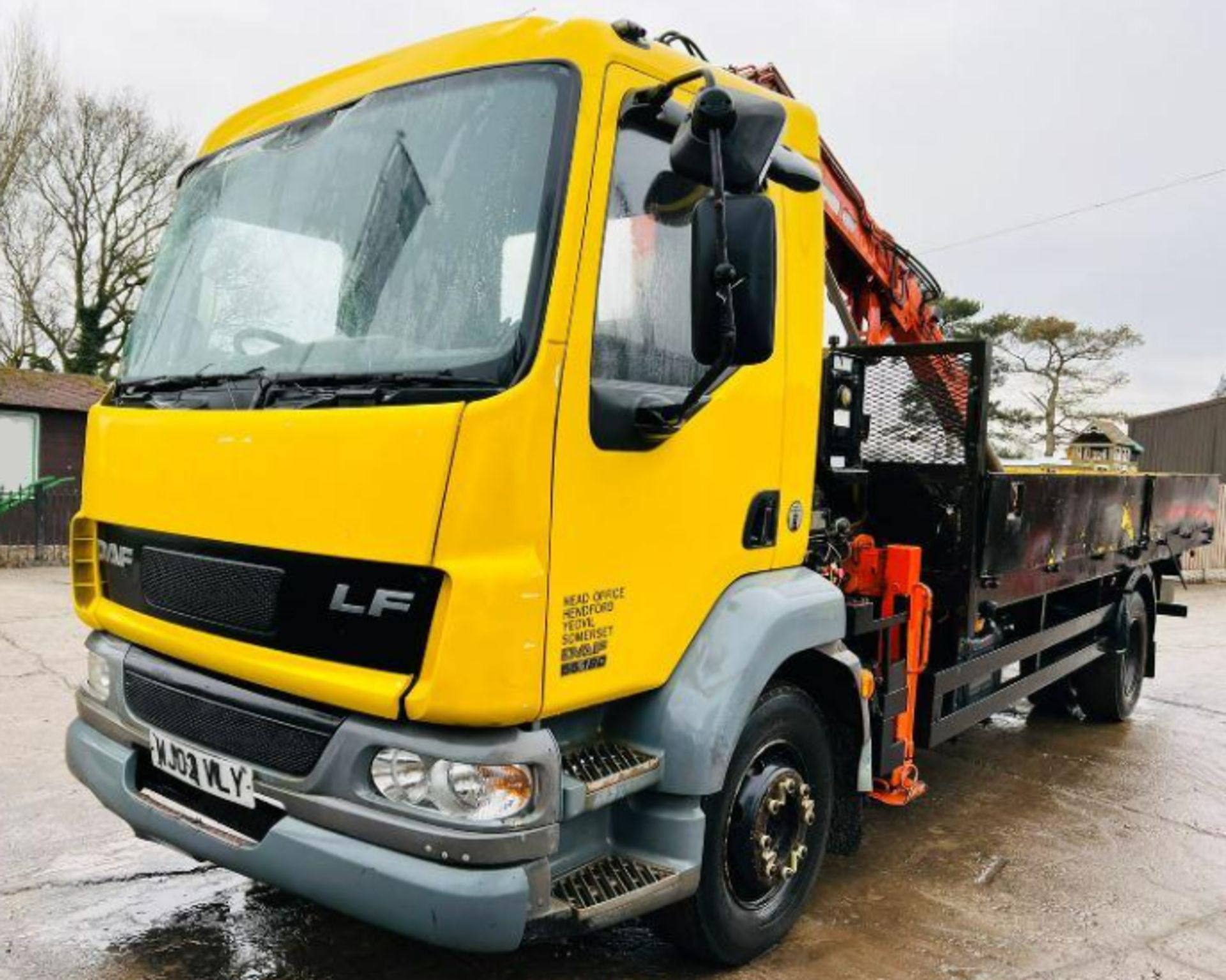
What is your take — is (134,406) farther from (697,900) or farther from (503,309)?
(697,900)

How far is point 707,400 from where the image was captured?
2.78 meters

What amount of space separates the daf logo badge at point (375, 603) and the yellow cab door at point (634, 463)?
342mm

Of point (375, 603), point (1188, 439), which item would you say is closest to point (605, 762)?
point (375, 603)

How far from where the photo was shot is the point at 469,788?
2287 mm

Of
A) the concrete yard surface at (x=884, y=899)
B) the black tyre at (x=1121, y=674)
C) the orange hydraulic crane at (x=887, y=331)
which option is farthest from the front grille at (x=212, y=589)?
the black tyre at (x=1121, y=674)

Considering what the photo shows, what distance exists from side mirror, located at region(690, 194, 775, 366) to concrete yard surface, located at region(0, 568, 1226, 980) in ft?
6.56

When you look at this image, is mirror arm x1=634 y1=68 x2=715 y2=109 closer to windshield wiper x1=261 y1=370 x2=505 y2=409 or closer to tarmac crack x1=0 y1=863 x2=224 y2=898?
windshield wiper x1=261 y1=370 x2=505 y2=409

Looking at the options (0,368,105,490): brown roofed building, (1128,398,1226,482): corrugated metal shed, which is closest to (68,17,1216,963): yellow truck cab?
(0,368,105,490): brown roofed building

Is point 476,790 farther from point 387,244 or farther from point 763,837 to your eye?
point 387,244

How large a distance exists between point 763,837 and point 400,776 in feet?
4.23

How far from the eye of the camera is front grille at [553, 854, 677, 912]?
247 centimetres

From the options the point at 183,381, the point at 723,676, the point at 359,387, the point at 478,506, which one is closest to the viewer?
the point at 478,506

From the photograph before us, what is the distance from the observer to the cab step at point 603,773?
2.42 m

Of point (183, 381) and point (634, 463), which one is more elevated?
point (183, 381)
